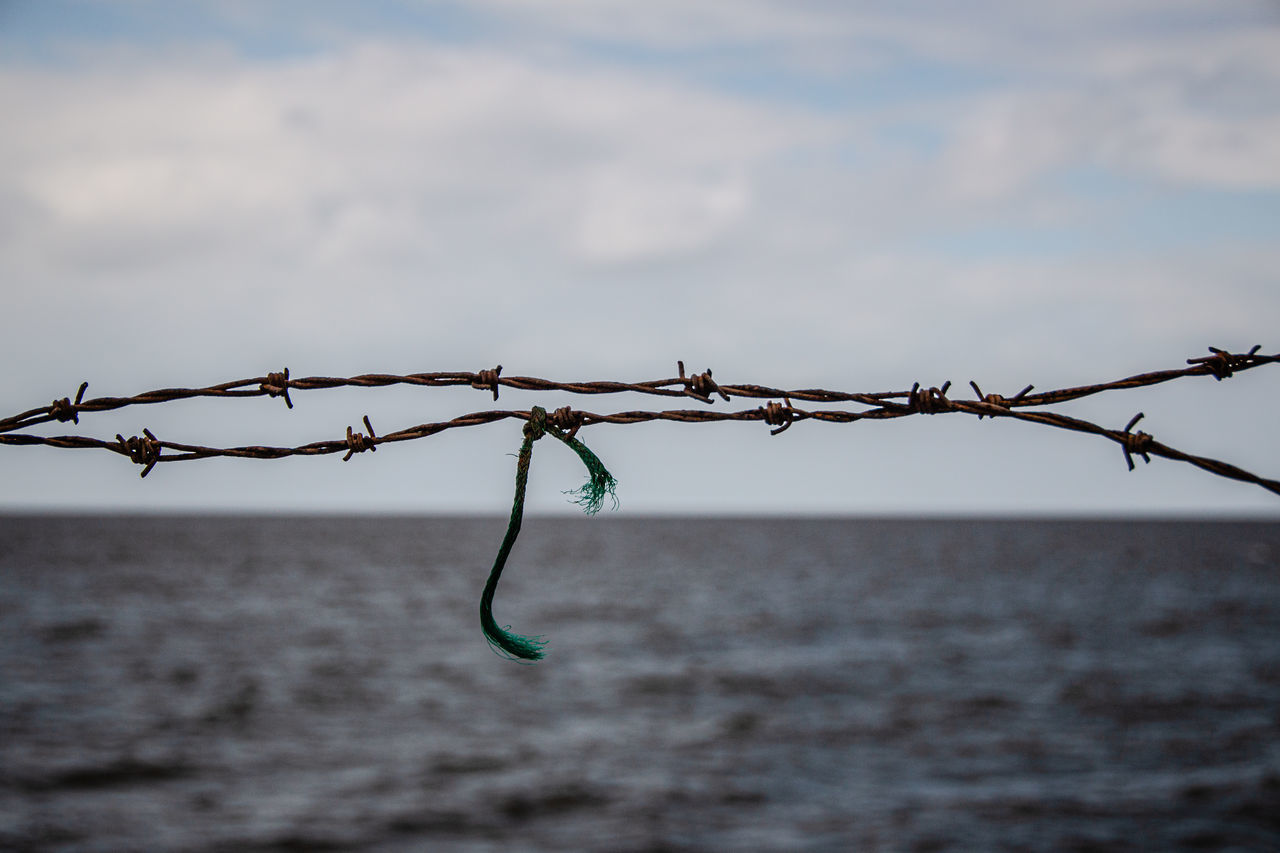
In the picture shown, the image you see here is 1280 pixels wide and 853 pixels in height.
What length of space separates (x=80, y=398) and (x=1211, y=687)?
33.5 m

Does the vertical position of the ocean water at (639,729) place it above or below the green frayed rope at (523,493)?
below

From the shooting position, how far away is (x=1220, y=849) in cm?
1538

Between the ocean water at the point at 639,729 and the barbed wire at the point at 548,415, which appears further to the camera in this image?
the ocean water at the point at 639,729

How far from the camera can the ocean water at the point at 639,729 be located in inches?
639

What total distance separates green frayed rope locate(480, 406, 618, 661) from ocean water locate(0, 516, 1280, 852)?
42.0 ft

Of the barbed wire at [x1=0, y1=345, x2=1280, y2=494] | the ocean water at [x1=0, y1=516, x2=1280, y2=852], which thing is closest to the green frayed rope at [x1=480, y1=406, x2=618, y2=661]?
the barbed wire at [x1=0, y1=345, x2=1280, y2=494]

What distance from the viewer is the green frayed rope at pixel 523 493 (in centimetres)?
303

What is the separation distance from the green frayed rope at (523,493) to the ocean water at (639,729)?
504 inches

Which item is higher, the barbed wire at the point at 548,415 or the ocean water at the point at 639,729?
the barbed wire at the point at 548,415

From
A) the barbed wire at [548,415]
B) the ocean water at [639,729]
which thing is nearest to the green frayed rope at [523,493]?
the barbed wire at [548,415]

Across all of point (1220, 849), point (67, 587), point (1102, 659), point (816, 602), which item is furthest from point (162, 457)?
point (67, 587)

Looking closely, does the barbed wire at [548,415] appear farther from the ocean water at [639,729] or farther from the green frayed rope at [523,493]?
the ocean water at [639,729]

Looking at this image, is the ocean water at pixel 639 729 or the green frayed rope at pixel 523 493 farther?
the ocean water at pixel 639 729

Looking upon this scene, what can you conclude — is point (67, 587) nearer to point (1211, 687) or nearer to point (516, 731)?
point (516, 731)
